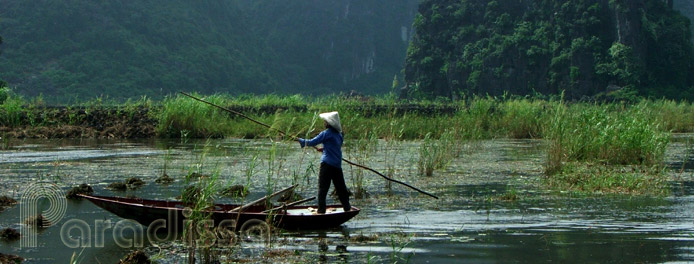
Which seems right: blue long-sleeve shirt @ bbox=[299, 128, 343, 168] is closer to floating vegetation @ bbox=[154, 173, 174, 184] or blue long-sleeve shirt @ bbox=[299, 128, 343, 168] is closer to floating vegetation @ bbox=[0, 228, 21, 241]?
floating vegetation @ bbox=[0, 228, 21, 241]

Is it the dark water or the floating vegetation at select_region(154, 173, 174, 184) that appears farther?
the floating vegetation at select_region(154, 173, 174, 184)

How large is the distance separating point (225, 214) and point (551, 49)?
56.5m

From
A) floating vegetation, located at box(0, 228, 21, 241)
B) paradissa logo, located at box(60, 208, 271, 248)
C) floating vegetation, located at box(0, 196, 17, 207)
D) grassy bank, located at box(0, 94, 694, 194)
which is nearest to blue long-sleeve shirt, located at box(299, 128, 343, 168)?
paradissa logo, located at box(60, 208, 271, 248)

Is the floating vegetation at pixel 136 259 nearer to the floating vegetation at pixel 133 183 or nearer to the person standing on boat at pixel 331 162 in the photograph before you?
the person standing on boat at pixel 331 162

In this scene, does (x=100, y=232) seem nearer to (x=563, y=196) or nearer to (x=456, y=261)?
(x=456, y=261)

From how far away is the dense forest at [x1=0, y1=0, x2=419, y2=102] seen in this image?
6862 centimetres

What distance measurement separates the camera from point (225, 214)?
9.43 meters

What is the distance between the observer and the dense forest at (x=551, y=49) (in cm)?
5819

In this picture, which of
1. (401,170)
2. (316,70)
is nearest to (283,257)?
(401,170)

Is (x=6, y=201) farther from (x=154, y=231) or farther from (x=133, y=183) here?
(x=154, y=231)

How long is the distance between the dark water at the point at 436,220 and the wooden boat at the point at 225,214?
0.15 meters

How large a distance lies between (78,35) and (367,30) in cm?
4258

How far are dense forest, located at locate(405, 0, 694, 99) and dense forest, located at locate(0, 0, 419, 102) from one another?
19.7 metres

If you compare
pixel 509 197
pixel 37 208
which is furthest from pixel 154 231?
pixel 509 197
